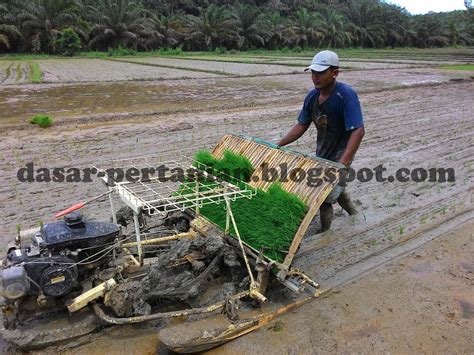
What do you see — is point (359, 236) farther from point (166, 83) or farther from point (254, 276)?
point (166, 83)

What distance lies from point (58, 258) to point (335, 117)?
2771mm

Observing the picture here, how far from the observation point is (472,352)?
9.75 feet

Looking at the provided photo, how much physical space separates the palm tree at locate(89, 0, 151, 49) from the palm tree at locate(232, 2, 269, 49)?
936 centimetres

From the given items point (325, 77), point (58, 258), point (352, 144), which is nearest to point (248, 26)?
point (325, 77)

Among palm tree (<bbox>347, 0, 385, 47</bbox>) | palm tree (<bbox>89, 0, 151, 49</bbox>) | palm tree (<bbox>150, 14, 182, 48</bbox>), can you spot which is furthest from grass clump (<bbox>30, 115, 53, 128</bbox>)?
palm tree (<bbox>347, 0, 385, 47</bbox>)

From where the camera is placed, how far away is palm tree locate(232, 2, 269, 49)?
42281mm

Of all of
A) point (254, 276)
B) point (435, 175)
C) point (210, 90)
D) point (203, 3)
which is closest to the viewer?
point (254, 276)

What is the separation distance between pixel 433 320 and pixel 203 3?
51.0 meters

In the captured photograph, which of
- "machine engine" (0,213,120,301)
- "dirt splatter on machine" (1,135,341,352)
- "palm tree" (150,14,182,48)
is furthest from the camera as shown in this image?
"palm tree" (150,14,182,48)

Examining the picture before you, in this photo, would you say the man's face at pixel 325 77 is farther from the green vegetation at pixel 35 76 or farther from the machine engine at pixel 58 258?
the green vegetation at pixel 35 76

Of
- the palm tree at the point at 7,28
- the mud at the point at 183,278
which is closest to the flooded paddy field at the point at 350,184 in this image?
the mud at the point at 183,278

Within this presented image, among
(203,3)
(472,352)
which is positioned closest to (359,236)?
(472,352)

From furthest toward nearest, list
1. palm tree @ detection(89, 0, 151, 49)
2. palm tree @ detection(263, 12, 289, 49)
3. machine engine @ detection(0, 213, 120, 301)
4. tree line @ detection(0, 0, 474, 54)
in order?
palm tree @ detection(263, 12, 289, 49), palm tree @ detection(89, 0, 151, 49), tree line @ detection(0, 0, 474, 54), machine engine @ detection(0, 213, 120, 301)

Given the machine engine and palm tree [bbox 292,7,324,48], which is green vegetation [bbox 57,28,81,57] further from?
the machine engine
